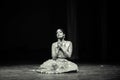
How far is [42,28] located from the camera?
60.4 ft

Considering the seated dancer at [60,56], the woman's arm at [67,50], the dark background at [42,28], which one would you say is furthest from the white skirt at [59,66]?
the dark background at [42,28]

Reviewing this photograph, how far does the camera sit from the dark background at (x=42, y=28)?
660 inches

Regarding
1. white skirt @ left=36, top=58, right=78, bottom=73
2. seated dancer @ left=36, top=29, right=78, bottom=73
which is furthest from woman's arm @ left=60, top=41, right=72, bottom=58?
white skirt @ left=36, top=58, right=78, bottom=73

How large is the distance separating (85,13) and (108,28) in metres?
1.21

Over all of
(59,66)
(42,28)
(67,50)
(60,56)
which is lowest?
(59,66)

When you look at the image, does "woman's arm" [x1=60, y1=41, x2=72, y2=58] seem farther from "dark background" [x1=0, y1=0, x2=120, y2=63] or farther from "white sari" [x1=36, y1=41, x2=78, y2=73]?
"dark background" [x1=0, y1=0, x2=120, y2=63]

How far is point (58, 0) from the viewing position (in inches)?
714

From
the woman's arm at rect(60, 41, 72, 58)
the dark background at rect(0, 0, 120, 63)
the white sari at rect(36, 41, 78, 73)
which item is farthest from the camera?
the dark background at rect(0, 0, 120, 63)

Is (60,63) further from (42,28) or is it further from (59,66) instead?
(42,28)

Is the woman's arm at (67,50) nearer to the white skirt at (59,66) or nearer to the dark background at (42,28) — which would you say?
the white skirt at (59,66)

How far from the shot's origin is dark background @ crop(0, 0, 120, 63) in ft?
55.0

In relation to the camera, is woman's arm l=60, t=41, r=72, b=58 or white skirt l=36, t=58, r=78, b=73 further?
white skirt l=36, t=58, r=78, b=73

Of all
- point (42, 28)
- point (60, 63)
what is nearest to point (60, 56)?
point (60, 63)

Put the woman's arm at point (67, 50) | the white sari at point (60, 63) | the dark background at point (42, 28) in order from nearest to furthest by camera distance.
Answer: the woman's arm at point (67, 50) < the white sari at point (60, 63) < the dark background at point (42, 28)
